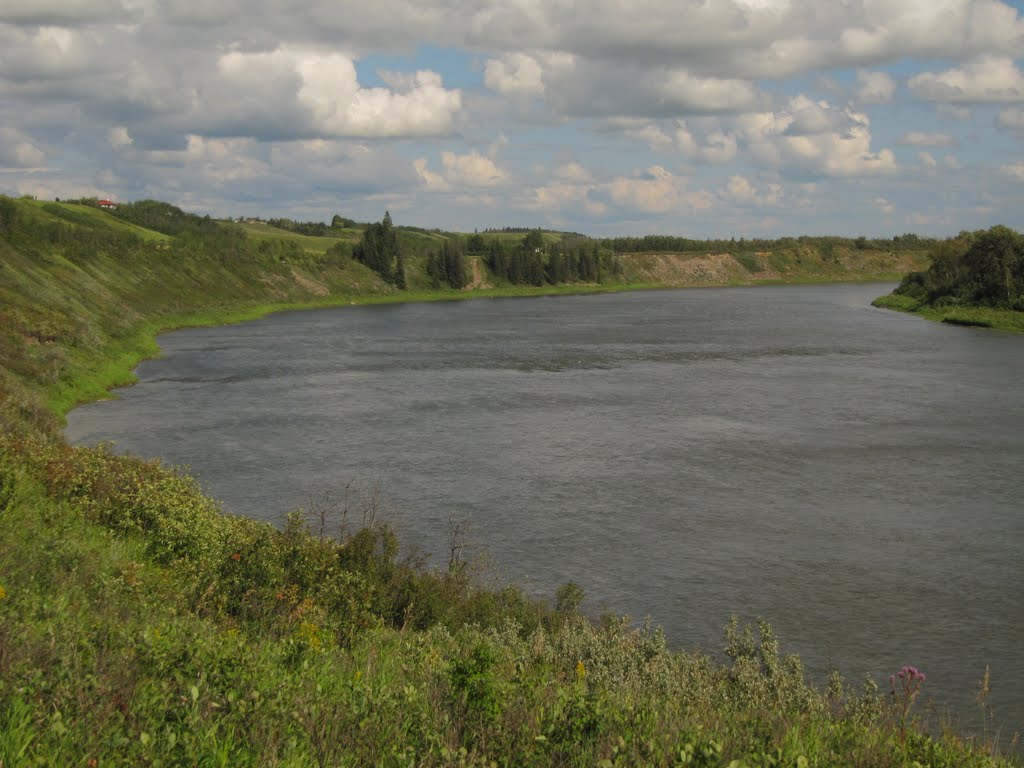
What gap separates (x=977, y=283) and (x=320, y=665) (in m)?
97.4

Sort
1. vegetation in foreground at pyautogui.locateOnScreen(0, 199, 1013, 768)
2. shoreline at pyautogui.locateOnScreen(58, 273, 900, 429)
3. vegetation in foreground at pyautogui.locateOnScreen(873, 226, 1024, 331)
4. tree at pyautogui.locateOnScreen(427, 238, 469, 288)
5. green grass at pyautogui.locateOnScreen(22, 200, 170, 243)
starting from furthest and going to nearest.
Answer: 1. tree at pyautogui.locateOnScreen(427, 238, 469, 288)
2. green grass at pyautogui.locateOnScreen(22, 200, 170, 243)
3. vegetation in foreground at pyautogui.locateOnScreen(873, 226, 1024, 331)
4. shoreline at pyautogui.locateOnScreen(58, 273, 900, 429)
5. vegetation in foreground at pyautogui.locateOnScreen(0, 199, 1013, 768)

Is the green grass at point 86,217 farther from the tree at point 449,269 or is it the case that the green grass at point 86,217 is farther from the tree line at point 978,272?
the tree line at point 978,272

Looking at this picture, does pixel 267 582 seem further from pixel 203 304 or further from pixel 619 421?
pixel 203 304

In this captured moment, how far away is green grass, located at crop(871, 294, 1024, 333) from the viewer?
82188 mm

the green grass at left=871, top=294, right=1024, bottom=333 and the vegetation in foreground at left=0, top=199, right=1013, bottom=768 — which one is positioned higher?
the green grass at left=871, top=294, right=1024, bottom=333

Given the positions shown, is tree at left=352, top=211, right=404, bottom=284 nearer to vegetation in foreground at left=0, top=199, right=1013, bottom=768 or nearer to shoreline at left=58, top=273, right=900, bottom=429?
shoreline at left=58, top=273, right=900, bottom=429

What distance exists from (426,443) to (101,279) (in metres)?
69.6

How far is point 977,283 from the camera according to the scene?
95.2 m

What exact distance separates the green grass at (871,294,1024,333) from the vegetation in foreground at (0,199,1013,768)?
7154 centimetres

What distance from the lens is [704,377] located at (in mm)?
54719

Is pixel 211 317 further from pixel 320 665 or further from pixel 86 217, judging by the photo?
pixel 320 665

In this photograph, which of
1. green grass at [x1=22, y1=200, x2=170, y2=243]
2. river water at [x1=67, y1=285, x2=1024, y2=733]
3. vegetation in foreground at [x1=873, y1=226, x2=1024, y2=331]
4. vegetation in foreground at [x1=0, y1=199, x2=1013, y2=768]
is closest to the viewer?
vegetation in foreground at [x1=0, y1=199, x2=1013, y2=768]

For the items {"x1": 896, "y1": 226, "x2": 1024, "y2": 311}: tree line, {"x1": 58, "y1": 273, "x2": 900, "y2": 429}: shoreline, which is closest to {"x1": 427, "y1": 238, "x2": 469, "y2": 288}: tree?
{"x1": 58, "y1": 273, "x2": 900, "y2": 429}: shoreline

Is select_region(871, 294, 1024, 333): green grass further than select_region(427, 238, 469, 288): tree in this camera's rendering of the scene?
No
